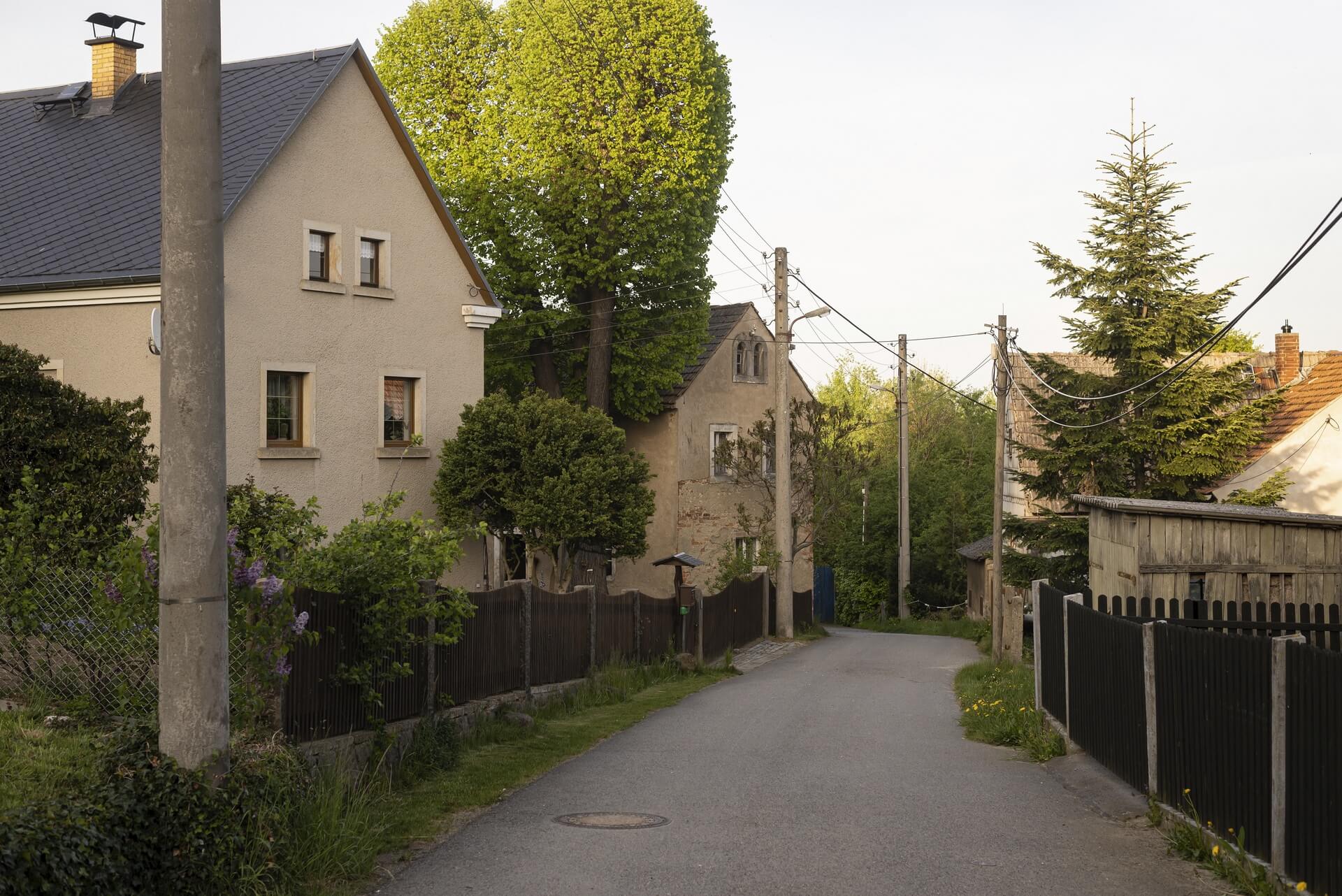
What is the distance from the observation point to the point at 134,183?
22359 millimetres

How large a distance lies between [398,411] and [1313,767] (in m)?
20.1

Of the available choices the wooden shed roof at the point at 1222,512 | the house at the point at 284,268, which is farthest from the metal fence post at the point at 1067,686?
the house at the point at 284,268

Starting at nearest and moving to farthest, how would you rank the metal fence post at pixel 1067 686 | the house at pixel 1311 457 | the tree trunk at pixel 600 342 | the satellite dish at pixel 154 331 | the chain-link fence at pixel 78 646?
1. the chain-link fence at pixel 78 646
2. the metal fence post at pixel 1067 686
3. the satellite dish at pixel 154 331
4. the house at pixel 1311 457
5. the tree trunk at pixel 600 342

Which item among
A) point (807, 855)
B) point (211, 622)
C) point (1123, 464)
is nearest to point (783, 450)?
point (1123, 464)

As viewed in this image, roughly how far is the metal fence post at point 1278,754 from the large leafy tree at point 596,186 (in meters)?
26.7

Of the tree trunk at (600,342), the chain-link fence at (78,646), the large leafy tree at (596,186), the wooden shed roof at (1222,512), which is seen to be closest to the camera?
the chain-link fence at (78,646)

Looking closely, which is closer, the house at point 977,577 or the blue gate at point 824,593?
the house at point 977,577

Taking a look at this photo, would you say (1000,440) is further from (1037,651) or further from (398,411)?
(1037,651)

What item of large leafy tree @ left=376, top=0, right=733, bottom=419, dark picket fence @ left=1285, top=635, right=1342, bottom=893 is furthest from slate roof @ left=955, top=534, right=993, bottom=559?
dark picket fence @ left=1285, top=635, right=1342, bottom=893

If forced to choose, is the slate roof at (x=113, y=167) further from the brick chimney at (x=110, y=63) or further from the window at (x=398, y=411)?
the window at (x=398, y=411)

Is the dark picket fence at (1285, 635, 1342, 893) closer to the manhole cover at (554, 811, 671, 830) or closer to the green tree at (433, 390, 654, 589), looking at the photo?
the manhole cover at (554, 811, 671, 830)

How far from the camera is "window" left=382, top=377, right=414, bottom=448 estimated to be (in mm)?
24922

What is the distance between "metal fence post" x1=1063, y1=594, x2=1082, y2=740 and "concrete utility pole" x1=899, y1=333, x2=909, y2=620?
3212cm

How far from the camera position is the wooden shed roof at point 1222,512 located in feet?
58.8
